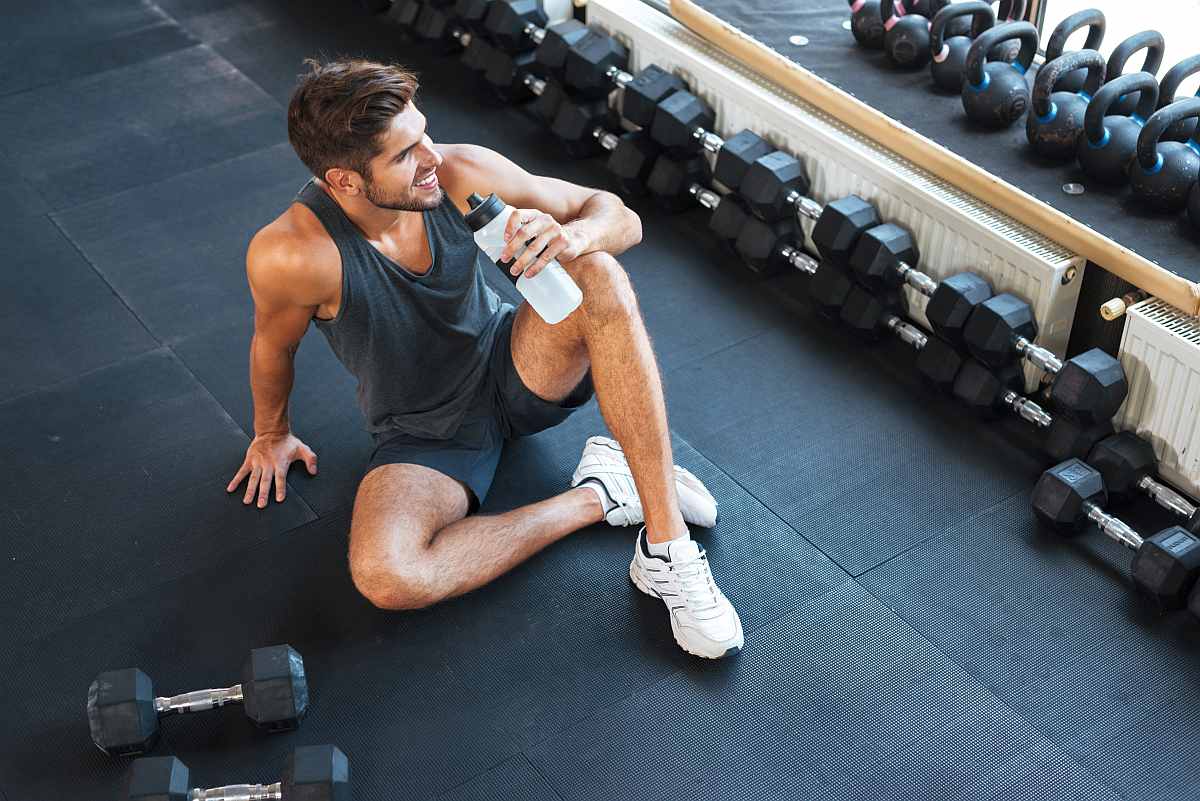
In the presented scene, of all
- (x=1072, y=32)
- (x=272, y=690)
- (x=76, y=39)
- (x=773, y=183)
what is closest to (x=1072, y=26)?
(x=1072, y=32)

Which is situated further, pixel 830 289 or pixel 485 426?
pixel 830 289

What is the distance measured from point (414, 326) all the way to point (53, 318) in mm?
1294

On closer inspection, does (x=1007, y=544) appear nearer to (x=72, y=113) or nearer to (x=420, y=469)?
(x=420, y=469)

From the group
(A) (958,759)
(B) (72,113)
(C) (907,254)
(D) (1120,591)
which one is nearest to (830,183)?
(C) (907,254)

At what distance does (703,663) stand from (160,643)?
37.9 inches

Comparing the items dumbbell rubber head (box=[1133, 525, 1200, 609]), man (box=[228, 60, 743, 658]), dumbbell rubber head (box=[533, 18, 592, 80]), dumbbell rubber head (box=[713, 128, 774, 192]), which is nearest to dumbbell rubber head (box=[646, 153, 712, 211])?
dumbbell rubber head (box=[713, 128, 774, 192])

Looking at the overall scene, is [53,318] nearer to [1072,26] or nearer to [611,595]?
[611,595]

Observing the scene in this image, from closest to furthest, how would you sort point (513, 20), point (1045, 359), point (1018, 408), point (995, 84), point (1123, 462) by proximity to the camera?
1. point (1123, 462)
2. point (1045, 359)
3. point (1018, 408)
4. point (995, 84)
5. point (513, 20)

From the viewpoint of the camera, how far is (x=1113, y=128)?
8.58 feet

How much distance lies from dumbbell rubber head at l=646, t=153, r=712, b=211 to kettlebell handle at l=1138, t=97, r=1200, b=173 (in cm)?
115

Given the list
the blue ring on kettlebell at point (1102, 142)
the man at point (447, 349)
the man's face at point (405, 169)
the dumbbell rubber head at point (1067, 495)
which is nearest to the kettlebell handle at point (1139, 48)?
the blue ring on kettlebell at point (1102, 142)

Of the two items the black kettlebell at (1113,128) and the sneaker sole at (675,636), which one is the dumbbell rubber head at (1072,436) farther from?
the sneaker sole at (675,636)

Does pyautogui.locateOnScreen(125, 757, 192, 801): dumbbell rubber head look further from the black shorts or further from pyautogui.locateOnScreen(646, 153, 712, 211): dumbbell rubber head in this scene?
pyautogui.locateOnScreen(646, 153, 712, 211): dumbbell rubber head

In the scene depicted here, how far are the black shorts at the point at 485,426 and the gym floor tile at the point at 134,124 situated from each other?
5.45 ft
